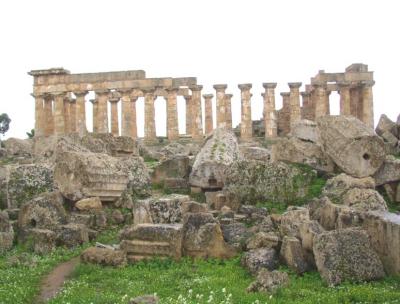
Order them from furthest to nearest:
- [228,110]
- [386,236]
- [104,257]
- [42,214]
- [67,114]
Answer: [67,114] → [228,110] → [42,214] → [104,257] → [386,236]

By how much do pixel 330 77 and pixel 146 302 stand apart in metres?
39.0

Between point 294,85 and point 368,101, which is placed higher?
point 294,85

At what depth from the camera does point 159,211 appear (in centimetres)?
1634

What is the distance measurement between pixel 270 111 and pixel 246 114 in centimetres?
170

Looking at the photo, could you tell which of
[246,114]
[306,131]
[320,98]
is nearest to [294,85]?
[320,98]

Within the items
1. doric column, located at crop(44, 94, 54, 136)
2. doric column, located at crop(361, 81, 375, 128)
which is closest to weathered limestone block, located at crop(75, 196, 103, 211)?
doric column, located at crop(361, 81, 375, 128)

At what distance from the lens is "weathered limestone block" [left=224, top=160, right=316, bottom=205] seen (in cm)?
1833

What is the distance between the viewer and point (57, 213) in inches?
663

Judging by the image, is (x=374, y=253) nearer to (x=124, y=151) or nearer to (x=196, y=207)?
(x=196, y=207)

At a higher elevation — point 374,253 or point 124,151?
point 124,151

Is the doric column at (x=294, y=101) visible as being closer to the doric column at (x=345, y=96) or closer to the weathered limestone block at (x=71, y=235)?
the doric column at (x=345, y=96)

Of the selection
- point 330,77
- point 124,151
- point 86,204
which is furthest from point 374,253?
point 330,77

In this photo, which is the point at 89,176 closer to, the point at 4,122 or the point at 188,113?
the point at 188,113

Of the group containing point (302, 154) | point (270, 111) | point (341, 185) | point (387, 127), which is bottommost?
point (341, 185)
